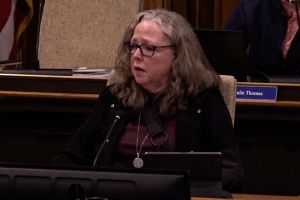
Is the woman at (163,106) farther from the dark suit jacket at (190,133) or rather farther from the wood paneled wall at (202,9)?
the wood paneled wall at (202,9)

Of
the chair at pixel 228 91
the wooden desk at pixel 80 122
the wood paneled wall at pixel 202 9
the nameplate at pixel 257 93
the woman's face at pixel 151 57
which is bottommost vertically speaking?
the wooden desk at pixel 80 122

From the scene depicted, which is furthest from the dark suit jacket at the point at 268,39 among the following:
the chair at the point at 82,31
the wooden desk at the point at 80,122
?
the chair at the point at 82,31

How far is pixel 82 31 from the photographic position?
12.5ft

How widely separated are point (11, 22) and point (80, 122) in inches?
61.5

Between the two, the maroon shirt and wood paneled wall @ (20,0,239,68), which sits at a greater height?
wood paneled wall @ (20,0,239,68)

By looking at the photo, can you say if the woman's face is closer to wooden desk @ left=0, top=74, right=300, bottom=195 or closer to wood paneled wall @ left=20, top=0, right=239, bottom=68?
wooden desk @ left=0, top=74, right=300, bottom=195

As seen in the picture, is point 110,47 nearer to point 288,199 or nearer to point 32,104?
point 32,104

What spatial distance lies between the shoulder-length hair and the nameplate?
54 centimetres

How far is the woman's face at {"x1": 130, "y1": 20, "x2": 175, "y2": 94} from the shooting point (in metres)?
2.20

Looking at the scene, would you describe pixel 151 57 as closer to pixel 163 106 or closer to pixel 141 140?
pixel 163 106

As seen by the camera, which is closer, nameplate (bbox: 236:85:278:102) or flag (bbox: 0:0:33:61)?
nameplate (bbox: 236:85:278:102)

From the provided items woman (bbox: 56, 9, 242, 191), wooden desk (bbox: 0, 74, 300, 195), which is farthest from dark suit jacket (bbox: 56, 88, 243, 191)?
wooden desk (bbox: 0, 74, 300, 195)

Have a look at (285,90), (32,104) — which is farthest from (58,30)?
(285,90)

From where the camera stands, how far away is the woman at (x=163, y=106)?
219cm
